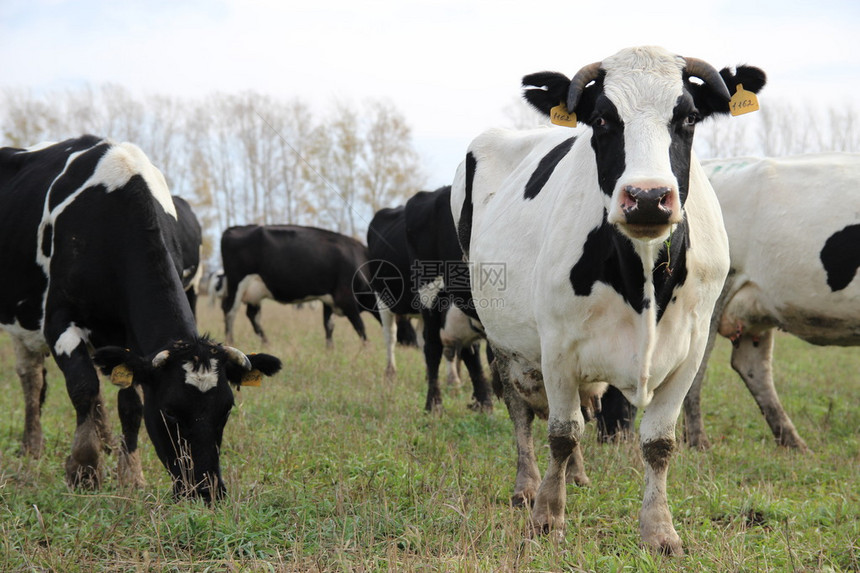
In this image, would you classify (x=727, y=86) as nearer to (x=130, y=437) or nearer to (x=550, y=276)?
(x=550, y=276)

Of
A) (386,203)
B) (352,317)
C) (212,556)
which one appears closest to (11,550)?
(212,556)

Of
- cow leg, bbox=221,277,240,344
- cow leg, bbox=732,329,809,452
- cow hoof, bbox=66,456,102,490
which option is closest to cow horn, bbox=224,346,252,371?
cow hoof, bbox=66,456,102,490

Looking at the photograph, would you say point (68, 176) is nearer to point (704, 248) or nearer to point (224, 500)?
point (224, 500)

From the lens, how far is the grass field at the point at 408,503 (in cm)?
348

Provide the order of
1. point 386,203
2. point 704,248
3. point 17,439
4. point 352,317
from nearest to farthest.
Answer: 1. point 704,248
2. point 17,439
3. point 352,317
4. point 386,203

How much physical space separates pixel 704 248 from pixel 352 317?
1225cm

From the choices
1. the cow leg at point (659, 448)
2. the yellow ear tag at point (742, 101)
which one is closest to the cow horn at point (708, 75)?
the yellow ear tag at point (742, 101)

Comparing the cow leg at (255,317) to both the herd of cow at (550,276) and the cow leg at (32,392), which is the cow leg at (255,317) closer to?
the herd of cow at (550,276)

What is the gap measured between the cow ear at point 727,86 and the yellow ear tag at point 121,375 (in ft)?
11.3

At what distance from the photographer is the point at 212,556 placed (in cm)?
359

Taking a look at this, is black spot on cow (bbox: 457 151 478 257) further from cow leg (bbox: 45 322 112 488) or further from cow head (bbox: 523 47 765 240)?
cow leg (bbox: 45 322 112 488)

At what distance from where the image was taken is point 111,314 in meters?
5.40

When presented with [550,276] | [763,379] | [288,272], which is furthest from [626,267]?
[288,272]

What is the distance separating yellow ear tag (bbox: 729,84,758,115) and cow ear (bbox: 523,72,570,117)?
0.82 metres
